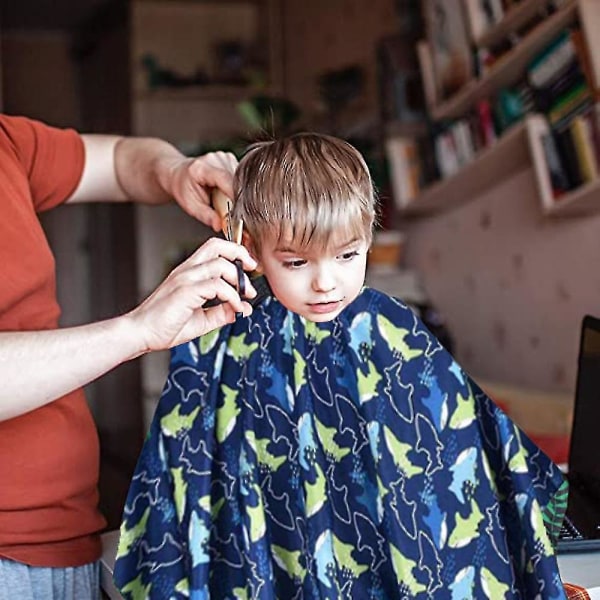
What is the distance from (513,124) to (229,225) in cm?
150

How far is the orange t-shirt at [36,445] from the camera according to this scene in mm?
979

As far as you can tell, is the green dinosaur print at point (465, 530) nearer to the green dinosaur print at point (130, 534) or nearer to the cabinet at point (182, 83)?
the green dinosaur print at point (130, 534)

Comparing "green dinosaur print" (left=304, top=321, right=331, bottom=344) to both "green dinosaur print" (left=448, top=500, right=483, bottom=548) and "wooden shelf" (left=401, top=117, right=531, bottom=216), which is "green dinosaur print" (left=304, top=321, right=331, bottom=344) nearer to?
"green dinosaur print" (left=448, top=500, right=483, bottom=548)

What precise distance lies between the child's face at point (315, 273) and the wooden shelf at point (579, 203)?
1.14 metres

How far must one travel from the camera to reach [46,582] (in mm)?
1005

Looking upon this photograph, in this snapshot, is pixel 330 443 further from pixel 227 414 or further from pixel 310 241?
pixel 310 241

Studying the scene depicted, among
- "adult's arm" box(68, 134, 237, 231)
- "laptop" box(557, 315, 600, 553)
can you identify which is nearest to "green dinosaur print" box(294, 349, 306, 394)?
"adult's arm" box(68, 134, 237, 231)

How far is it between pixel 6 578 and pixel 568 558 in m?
0.68

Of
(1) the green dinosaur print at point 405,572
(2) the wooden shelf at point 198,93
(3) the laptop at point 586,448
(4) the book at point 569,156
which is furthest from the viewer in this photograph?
(2) the wooden shelf at point 198,93

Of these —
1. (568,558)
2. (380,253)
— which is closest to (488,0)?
(380,253)

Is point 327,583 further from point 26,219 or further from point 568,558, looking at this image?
point 26,219

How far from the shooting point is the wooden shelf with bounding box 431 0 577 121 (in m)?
1.90

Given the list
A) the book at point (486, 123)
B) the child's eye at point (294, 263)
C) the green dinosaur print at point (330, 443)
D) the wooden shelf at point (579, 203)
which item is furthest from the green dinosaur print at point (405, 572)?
the book at point (486, 123)

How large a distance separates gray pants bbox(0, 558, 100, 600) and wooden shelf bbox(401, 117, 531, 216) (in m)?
1.49
